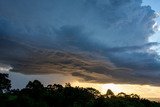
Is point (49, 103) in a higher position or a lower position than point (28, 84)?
lower

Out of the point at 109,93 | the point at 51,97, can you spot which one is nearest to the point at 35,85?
the point at 51,97

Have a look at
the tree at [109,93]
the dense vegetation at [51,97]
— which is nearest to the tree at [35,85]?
the dense vegetation at [51,97]

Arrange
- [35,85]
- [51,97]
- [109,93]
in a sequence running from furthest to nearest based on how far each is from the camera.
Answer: [109,93] → [35,85] → [51,97]

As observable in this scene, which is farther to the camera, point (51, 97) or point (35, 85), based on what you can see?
point (35, 85)

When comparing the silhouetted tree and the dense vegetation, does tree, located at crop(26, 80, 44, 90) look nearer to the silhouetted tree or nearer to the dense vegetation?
the dense vegetation

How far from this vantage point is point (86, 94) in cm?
11388

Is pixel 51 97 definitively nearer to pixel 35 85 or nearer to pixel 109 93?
pixel 35 85

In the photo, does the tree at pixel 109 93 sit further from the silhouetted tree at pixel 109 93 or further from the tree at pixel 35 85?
the tree at pixel 35 85

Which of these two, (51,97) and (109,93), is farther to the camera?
(109,93)

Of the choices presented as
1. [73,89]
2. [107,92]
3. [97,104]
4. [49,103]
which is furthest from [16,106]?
[107,92]

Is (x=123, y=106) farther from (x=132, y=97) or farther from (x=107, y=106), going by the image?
(x=132, y=97)

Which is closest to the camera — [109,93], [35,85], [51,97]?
[51,97]

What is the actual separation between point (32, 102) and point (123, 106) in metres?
34.7

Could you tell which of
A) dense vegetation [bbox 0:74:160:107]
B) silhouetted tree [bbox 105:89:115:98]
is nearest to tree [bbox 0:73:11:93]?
dense vegetation [bbox 0:74:160:107]
